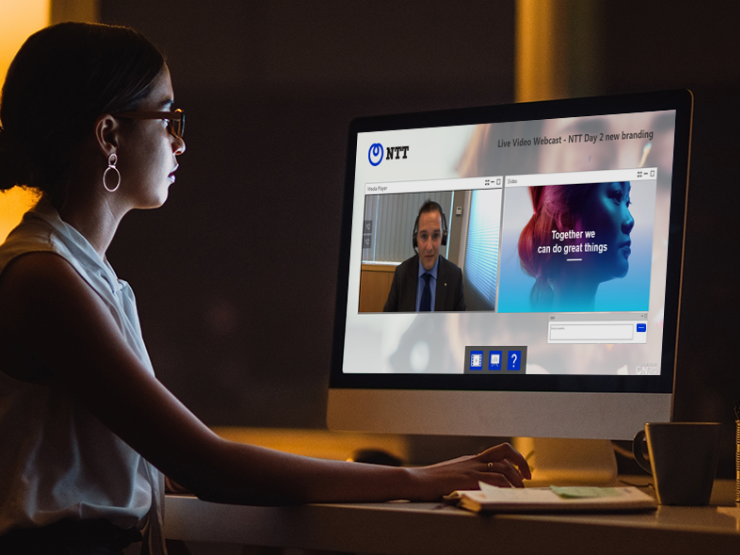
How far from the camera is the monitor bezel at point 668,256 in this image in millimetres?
1031

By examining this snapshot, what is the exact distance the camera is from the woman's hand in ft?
2.67

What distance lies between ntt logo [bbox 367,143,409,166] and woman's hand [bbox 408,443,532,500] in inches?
21.4

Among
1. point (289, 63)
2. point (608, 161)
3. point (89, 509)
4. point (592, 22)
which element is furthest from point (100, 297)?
point (592, 22)

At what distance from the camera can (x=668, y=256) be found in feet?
3.43

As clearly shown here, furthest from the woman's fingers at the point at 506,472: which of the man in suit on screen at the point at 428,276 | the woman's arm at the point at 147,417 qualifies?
the man in suit on screen at the point at 428,276

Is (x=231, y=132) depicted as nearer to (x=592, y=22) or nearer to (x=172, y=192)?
(x=172, y=192)

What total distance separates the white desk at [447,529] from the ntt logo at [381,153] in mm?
655

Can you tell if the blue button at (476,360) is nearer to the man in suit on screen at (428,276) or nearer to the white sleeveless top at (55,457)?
the man in suit on screen at (428,276)

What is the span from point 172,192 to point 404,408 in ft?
3.22

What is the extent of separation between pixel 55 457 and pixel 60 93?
48 cm

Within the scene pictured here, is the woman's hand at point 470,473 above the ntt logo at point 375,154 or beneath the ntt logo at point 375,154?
beneath

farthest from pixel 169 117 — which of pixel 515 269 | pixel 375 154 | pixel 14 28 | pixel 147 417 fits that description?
pixel 14 28

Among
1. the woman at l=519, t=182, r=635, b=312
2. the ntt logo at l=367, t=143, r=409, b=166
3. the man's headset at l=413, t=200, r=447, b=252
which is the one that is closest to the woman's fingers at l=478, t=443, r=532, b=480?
the woman at l=519, t=182, r=635, b=312

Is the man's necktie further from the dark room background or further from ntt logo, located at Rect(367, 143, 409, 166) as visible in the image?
the dark room background
